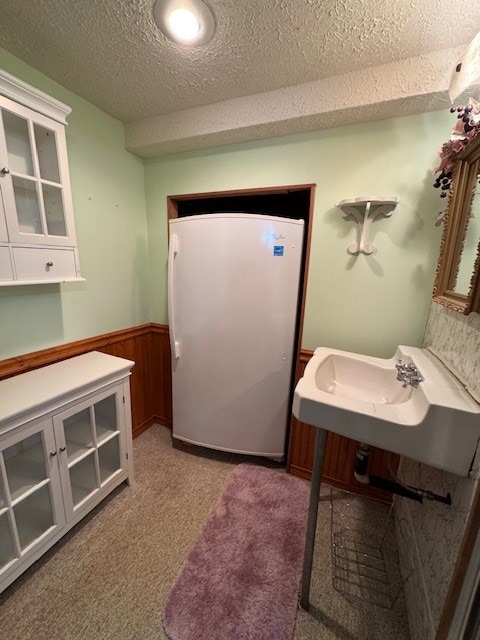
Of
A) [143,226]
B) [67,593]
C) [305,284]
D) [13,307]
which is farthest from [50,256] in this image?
[67,593]

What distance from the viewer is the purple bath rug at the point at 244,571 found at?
1.01m

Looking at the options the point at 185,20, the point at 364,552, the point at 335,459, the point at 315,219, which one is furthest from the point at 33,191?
the point at 364,552

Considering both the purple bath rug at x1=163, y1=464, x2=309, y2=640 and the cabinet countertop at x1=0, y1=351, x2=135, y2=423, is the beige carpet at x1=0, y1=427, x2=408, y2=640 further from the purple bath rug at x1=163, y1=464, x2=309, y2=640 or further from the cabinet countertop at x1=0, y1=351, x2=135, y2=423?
the cabinet countertop at x1=0, y1=351, x2=135, y2=423

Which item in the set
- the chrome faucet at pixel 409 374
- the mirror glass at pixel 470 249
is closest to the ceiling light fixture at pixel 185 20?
the mirror glass at pixel 470 249

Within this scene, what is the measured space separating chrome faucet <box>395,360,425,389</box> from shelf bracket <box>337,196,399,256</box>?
69cm

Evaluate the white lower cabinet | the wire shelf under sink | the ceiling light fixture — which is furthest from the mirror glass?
the white lower cabinet

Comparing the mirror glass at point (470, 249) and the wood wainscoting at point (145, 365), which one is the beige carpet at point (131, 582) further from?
the mirror glass at point (470, 249)

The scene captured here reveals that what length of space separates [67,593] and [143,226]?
2154mm

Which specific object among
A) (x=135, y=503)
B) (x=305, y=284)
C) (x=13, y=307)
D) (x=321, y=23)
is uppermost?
(x=321, y=23)

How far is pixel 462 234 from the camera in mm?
1058

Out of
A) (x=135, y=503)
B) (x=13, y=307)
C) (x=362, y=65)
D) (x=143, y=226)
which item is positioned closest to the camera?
(x=362, y=65)

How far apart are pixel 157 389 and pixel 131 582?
4.23 ft

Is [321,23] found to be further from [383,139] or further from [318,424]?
[318,424]

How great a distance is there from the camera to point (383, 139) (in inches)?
53.3
